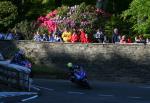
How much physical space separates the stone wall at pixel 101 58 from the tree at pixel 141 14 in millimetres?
3188

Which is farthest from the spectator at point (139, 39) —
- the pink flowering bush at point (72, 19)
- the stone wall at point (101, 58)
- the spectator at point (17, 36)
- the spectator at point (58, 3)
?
the spectator at point (58, 3)

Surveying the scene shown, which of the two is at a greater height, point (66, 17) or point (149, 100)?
point (66, 17)

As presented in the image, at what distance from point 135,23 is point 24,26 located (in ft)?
23.9

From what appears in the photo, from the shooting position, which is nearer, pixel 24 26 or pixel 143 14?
pixel 143 14

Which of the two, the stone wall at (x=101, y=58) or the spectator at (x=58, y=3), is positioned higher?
the spectator at (x=58, y=3)

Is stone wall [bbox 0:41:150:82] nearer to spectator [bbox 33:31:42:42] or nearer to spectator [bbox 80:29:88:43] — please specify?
spectator [bbox 33:31:42:42]

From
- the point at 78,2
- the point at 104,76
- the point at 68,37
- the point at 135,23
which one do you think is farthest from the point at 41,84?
the point at 78,2

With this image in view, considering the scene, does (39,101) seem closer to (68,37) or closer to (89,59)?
(89,59)

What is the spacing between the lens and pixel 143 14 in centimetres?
3916

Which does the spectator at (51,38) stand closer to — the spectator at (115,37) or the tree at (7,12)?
the spectator at (115,37)

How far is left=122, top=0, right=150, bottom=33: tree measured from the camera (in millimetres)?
39000

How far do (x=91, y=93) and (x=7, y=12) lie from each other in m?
19.9

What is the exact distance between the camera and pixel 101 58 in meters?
37.4

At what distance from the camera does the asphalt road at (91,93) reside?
1017 inches
